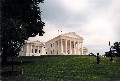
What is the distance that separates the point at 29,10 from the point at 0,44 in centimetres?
1062

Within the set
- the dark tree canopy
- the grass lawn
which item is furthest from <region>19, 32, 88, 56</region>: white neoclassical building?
the grass lawn

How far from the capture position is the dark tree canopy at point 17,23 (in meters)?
38.0

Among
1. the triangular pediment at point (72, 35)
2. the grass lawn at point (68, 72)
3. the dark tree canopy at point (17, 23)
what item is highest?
the triangular pediment at point (72, 35)

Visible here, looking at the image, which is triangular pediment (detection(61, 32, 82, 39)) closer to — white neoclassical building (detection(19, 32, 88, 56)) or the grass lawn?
white neoclassical building (detection(19, 32, 88, 56))

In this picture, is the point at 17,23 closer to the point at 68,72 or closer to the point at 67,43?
the point at 68,72

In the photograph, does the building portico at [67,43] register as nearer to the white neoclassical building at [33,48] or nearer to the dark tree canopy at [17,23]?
the white neoclassical building at [33,48]

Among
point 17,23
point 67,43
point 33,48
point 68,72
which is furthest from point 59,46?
point 68,72

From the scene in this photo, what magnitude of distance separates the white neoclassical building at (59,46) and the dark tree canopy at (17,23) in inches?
2396

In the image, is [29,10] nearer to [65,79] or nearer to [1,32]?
[1,32]

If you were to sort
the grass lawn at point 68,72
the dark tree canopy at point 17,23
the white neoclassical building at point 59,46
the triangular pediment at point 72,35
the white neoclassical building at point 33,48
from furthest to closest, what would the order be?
the white neoclassical building at point 33,48
the white neoclassical building at point 59,46
the triangular pediment at point 72,35
the dark tree canopy at point 17,23
the grass lawn at point 68,72

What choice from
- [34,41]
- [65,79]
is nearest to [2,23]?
[65,79]

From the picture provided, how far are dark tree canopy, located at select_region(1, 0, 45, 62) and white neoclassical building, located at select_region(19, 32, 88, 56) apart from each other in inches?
2396

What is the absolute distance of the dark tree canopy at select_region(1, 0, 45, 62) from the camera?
125 ft

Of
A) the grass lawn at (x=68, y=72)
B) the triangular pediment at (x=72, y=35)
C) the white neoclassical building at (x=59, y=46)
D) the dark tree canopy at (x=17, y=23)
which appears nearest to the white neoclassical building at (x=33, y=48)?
the white neoclassical building at (x=59, y=46)
